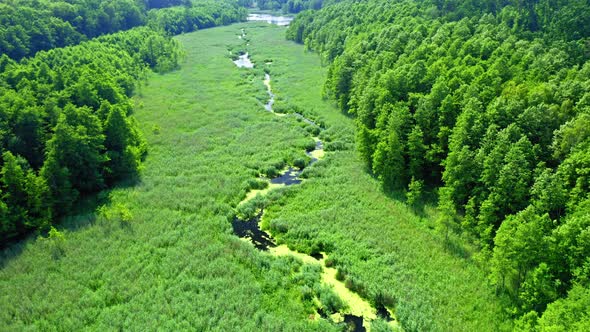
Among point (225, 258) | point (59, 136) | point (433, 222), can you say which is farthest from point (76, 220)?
point (433, 222)

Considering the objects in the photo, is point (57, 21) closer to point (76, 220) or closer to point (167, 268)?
point (76, 220)

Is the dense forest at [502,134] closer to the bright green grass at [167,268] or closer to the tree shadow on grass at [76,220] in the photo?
the bright green grass at [167,268]

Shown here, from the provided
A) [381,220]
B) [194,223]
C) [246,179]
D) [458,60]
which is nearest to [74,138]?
[194,223]

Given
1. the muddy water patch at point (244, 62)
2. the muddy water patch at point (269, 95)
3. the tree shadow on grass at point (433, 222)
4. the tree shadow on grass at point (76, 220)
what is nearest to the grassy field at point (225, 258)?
the tree shadow on grass at point (76, 220)

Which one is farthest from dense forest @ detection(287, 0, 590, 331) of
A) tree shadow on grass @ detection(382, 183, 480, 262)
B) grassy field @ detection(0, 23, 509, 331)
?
grassy field @ detection(0, 23, 509, 331)

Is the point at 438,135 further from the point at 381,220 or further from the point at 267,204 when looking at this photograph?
the point at 267,204

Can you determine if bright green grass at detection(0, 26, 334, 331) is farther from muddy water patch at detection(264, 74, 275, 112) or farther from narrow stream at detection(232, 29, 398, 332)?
muddy water patch at detection(264, 74, 275, 112)
